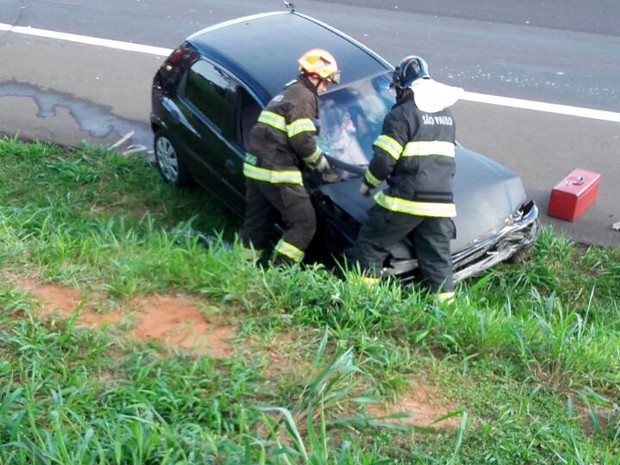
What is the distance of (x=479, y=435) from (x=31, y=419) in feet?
6.48

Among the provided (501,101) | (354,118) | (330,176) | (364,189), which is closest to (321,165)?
(330,176)

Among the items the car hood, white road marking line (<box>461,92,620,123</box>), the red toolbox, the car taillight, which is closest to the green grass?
the car hood

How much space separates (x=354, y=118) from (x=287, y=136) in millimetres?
777

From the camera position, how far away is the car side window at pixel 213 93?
738 cm

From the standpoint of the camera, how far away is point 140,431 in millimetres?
3777

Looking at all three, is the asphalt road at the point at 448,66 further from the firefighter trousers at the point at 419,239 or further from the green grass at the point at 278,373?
the green grass at the point at 278,373

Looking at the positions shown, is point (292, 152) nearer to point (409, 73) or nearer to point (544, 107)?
point (409, 73)

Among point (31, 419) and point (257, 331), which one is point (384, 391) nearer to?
point (257, 331)

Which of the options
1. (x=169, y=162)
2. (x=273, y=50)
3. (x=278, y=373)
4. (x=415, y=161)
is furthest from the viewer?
(x=169, y=162)

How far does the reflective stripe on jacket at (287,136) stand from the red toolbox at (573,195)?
255 cm

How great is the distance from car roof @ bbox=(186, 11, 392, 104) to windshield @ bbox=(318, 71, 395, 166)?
0.12 m

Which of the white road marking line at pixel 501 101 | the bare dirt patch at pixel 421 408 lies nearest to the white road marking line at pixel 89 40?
the white road marking line at pixel 501 101

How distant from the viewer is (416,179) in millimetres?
6250

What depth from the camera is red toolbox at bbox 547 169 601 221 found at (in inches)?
315
